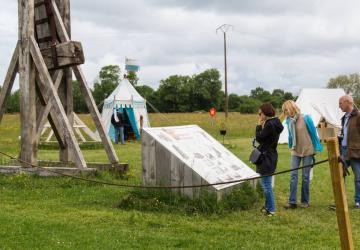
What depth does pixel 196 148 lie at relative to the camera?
8.57 metres

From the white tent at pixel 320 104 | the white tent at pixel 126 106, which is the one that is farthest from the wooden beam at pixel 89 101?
the white tent at pixel 320 104

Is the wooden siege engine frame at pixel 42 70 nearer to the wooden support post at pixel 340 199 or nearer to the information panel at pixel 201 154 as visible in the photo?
the information panel at pixel 201 154

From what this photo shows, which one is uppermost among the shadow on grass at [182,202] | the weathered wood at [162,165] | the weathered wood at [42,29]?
the weathered wood at [42,29]

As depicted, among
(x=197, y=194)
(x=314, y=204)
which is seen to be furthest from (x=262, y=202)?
(x=197, y=194)

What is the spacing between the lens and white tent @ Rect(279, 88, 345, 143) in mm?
24688

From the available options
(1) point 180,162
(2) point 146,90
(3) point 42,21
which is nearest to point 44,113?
(3) point 42,21

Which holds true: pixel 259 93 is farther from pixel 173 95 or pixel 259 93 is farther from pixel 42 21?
pixel 42 21

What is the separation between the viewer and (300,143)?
8250mm

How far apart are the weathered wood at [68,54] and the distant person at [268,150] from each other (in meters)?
4.14

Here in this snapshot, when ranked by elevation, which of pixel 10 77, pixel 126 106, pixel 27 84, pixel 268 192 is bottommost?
pixel 268 192

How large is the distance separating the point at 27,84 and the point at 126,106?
49.6 feet

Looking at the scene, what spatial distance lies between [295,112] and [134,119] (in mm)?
17532

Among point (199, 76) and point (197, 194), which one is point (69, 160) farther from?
point (199, 76)

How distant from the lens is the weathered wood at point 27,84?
32.9ft
